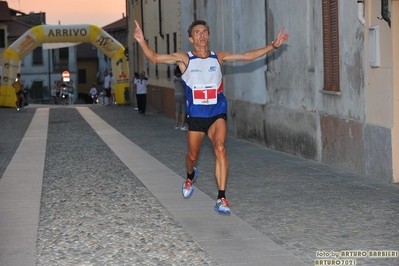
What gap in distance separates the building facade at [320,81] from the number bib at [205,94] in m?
2.77

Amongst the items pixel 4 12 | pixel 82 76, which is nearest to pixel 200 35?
pixel 4 12

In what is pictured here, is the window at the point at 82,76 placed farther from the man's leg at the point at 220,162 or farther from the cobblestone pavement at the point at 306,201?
the man's leg at the point at 220,162

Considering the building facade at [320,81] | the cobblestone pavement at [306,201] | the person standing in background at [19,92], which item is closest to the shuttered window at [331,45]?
the building facade at [320,81]

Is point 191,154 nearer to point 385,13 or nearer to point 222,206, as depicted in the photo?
point 222,206

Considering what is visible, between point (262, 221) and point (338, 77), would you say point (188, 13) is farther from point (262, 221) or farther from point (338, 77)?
point (262, 221)

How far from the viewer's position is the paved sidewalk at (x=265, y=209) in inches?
276

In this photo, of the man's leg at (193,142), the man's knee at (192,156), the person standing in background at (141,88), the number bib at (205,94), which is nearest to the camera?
the number bib at (205,94)

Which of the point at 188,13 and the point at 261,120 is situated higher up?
the point at 188,13

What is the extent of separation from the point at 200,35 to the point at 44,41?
3465 centimetres

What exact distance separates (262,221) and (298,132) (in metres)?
7.16

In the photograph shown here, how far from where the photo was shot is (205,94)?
9.28 metres

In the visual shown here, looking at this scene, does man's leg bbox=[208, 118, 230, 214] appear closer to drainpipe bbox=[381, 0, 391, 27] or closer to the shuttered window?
drainpipe bbox=[381, 0, 391, 27]

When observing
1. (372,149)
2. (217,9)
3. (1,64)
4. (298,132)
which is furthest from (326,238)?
(1,64)

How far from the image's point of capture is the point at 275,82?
1756 centimetres
